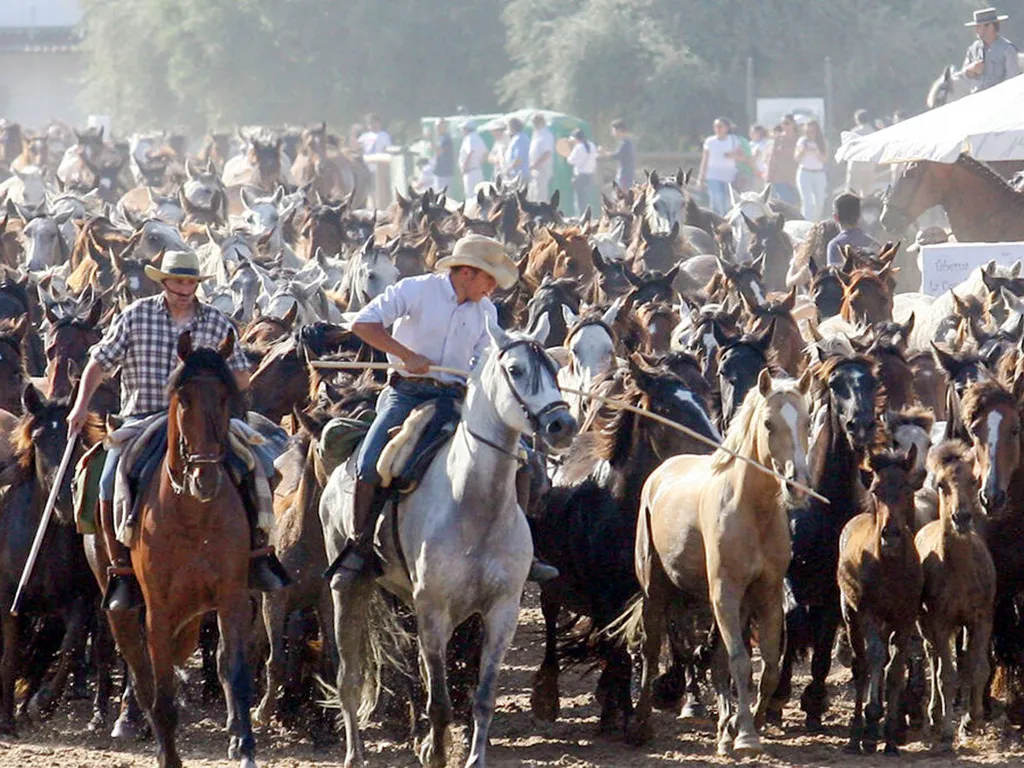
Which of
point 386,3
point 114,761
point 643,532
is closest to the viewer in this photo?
point 114,761

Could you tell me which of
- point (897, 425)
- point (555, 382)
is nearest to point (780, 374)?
point (897, 425)

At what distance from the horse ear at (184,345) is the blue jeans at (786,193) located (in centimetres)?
2860

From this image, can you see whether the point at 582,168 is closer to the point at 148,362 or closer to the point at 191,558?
the point at 148,362

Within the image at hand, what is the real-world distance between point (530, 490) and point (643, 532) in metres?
0.72

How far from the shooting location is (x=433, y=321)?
30.2 ft

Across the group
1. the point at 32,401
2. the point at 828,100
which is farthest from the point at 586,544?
the point at 828,100

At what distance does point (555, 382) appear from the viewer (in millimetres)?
8242

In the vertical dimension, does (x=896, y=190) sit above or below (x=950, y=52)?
below

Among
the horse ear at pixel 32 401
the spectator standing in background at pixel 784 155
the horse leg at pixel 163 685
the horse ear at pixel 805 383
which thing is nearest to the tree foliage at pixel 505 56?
the spectator standing in background at pixel 784 155

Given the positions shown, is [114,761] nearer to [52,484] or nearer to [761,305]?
[52,484]

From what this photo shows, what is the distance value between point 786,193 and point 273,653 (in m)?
27.8

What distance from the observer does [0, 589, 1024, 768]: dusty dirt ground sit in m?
9.23

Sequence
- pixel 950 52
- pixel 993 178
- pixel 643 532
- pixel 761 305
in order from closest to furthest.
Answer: pixel 643 532, pixel 761 305, pixel 993 178, pixel 950 52

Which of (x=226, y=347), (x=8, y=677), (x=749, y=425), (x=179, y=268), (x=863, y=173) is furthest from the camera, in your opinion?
(x=863, y=173)
